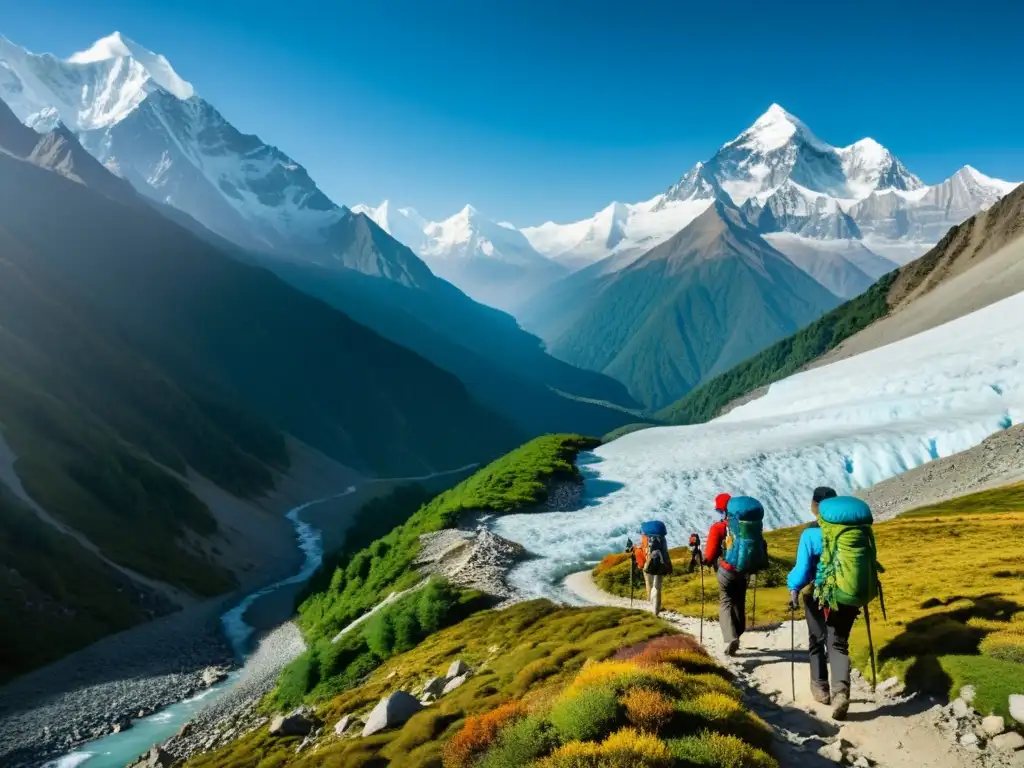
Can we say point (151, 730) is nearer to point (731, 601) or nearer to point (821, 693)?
point (731, 601)

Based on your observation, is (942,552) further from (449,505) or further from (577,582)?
(449,505)

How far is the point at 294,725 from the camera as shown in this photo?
22.1m

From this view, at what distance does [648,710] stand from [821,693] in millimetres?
4882

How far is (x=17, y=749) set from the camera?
1623 inches

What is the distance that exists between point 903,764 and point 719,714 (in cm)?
337

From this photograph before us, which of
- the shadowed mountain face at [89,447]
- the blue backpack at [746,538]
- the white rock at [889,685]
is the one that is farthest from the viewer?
the shadowed mountain face at [89,447]

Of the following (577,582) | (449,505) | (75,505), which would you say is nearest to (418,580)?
(577,582)

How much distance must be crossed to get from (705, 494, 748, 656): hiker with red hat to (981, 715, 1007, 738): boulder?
5.36m

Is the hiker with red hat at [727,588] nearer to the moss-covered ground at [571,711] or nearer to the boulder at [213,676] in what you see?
the moss-covered ground at [571,711]

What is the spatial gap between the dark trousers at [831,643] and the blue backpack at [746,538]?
2.05 metres

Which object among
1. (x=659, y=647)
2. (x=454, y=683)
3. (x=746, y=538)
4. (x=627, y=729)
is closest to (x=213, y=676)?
(x=454, y=683)

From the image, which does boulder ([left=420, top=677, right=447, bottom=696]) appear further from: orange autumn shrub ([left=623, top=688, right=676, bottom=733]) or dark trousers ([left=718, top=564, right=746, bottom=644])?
orange autumn shrub ([left=623, top=688, right=676, bottom=733])

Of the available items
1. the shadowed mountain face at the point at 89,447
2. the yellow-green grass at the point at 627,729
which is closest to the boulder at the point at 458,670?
the yellow-green grass at the point at 627,729

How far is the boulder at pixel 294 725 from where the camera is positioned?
862 inches
